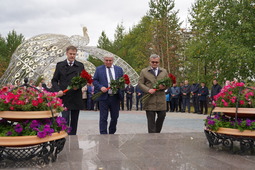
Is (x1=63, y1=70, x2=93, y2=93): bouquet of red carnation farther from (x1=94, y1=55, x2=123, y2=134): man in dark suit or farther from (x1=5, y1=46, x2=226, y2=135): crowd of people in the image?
(x1=94, y1=55, x2=123, y2=134): man in dark suit

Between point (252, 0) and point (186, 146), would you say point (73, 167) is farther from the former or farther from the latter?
point (252, 0)

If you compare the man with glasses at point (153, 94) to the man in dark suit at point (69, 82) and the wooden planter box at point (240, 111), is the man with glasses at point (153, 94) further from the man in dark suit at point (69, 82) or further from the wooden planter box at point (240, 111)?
the wooden planter box at point (240, 111)

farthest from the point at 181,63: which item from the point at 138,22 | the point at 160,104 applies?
the point at 160,104

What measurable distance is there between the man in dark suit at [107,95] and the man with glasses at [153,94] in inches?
25.8

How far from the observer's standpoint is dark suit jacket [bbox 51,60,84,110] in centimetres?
648

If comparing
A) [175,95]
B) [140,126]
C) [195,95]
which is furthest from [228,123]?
[175,95]

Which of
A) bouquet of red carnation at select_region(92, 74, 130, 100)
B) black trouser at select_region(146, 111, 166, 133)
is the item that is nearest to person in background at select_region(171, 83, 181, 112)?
black trouser at select_region(146, 111, 166, 133)

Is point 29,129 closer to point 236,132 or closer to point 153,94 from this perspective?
point 236,132

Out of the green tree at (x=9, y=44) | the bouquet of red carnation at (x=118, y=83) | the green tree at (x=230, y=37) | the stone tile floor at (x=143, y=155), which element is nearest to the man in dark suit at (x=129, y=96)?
the green tree at (x=230, y=37)

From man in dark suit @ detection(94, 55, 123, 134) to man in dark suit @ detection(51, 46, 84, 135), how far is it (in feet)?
2.27

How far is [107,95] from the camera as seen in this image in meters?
7.12

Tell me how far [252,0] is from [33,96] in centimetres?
1452

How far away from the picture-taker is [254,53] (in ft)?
46.5

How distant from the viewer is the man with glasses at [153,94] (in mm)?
7051
